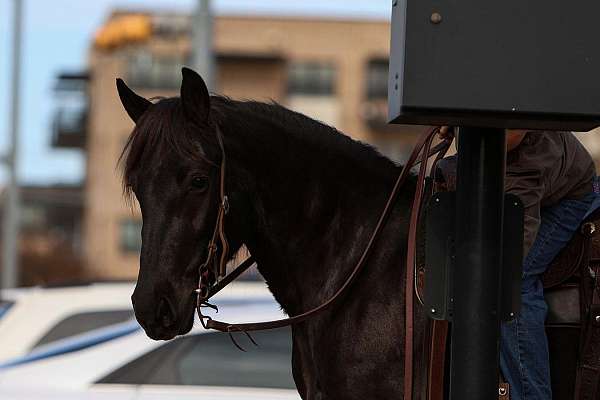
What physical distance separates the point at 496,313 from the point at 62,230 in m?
63.4

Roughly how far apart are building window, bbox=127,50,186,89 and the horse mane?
135 feet

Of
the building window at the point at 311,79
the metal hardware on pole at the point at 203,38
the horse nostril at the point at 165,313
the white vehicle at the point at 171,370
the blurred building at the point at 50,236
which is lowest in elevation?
the blurred building at the point at 50,236

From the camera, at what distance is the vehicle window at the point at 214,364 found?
20.4ft

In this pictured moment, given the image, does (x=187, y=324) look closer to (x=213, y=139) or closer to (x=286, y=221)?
(x=286, y=221)

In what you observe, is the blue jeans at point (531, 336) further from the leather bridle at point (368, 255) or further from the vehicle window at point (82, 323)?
the vehicle window at point (82, 323)

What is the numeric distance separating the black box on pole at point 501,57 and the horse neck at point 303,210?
122cm

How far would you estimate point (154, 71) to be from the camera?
149 ft

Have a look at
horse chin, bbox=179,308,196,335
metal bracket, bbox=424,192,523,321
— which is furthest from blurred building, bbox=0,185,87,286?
metal bracket, bbox=424,192,523,321

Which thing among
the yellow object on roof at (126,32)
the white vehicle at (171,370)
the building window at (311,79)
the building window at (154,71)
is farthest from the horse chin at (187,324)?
the building window at (311,79)

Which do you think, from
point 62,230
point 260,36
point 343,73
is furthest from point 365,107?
point 62,230

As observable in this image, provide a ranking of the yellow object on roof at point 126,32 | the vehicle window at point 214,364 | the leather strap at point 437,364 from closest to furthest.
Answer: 1. the leather strap at point 437,364
2. the vehicle window at point 214,364
3. the yellow object on roof at point 126,32

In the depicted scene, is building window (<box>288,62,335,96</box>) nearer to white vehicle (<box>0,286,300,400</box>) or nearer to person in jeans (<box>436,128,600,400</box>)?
white vehicle (<box>0,286,300,400</box>)

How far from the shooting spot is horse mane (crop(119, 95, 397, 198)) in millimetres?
4000

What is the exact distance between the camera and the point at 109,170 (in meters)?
46.8
